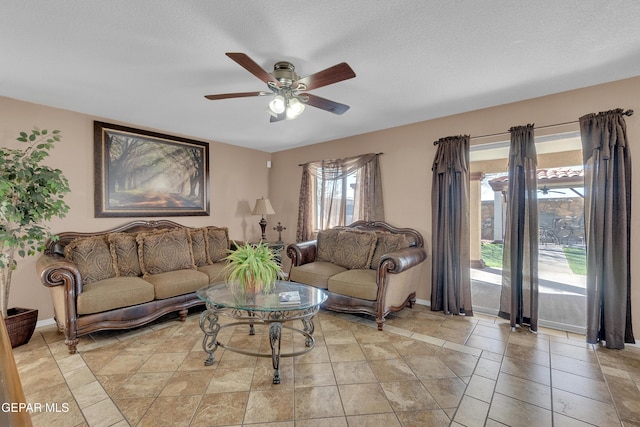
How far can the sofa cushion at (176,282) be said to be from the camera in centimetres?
317

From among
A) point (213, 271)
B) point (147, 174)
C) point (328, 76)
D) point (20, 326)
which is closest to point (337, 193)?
point (213, 271)

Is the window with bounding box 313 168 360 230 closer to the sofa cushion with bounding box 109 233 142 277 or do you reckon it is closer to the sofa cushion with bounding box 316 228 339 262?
the sofa cushion with bounding box 316 228 339 262

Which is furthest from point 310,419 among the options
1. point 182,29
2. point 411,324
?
point 182,29

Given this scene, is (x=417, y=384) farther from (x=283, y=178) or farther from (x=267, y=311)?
(x=283, y=178)

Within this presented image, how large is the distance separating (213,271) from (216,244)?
1.92 feet

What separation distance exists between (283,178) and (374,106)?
8.46 feet

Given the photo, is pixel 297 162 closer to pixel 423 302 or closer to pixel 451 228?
pixel 451 228

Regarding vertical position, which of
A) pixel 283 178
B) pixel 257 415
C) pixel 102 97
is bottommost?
pixel 257 415

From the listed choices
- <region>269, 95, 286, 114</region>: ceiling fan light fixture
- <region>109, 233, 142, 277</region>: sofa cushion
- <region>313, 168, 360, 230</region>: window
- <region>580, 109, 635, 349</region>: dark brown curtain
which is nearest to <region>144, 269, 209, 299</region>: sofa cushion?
<region>109, 233, 142, 277</region>: sofa cushion

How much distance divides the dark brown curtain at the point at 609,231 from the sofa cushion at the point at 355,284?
1966mm

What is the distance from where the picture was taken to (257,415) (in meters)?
1.82

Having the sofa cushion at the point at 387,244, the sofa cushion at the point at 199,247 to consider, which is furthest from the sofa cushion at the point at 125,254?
the sofa cushion at the point at 387,244

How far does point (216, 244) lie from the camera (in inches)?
165

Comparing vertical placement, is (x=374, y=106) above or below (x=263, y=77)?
above
